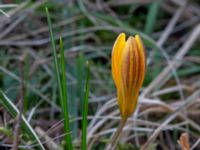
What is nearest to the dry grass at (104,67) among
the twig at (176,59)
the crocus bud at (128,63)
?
the twig at (176,59)

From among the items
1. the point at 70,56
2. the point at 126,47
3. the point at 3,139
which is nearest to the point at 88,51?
the point at 70,56

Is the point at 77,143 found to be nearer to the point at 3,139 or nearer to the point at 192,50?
the point at 3,139

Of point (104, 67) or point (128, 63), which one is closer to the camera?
point (128, 63)

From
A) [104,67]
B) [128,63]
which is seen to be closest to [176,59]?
[104,67]

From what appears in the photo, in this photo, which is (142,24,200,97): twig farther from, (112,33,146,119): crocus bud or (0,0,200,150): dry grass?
(112,33,146,119): crocus bud

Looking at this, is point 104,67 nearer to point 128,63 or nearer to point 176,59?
point 176,59

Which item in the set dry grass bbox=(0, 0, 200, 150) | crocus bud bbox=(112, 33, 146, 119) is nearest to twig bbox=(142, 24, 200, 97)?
dry grass bbox=(0, 0, 200, 150)

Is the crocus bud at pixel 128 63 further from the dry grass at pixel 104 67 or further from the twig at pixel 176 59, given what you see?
the twig at pixel 176 59

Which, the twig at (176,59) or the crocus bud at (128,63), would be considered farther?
the twig at (176,59)
